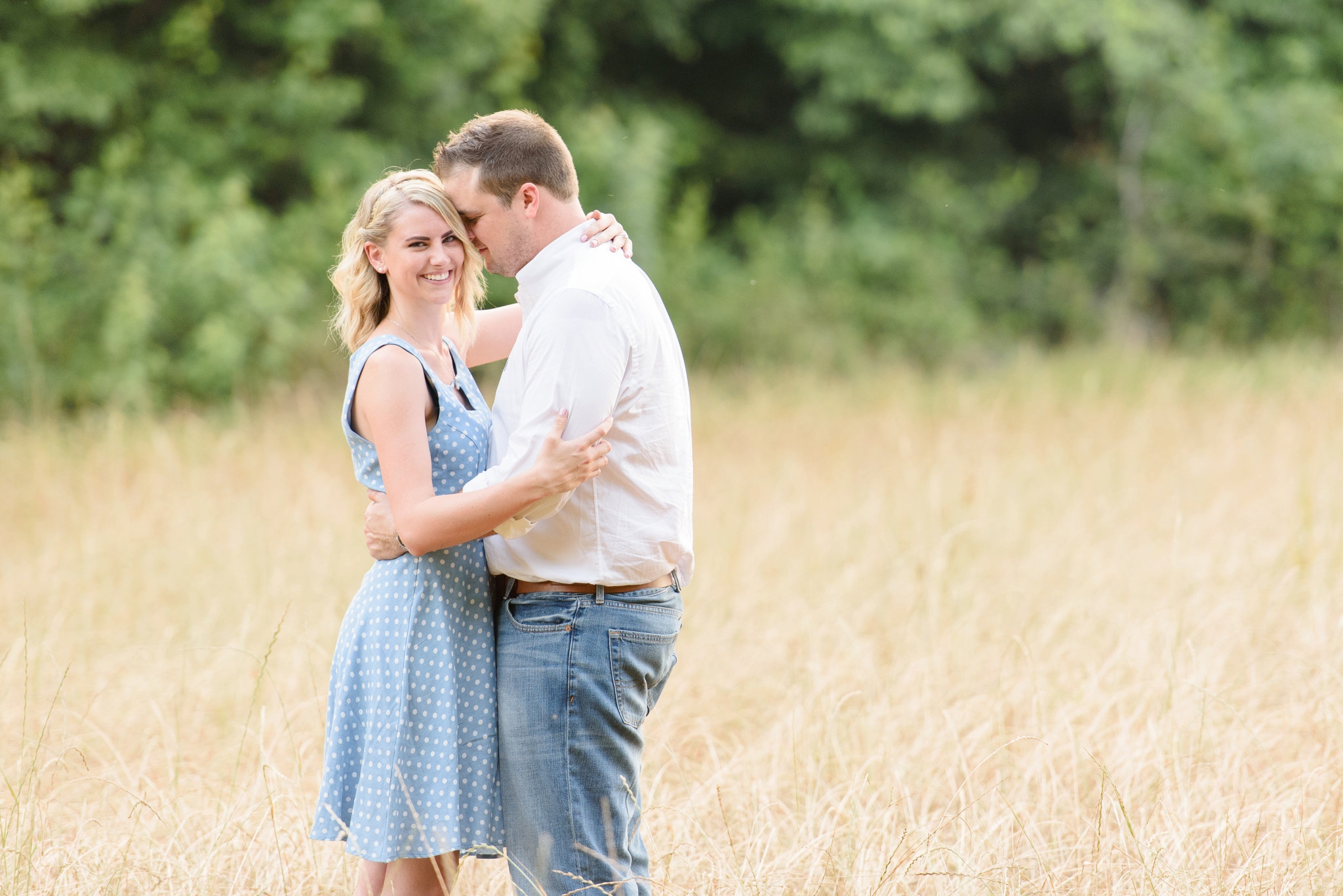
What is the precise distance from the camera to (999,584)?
4996 mm

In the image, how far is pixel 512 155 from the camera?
2281mm

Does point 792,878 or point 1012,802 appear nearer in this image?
point 792,878

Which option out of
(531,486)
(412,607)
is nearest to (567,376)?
(531,486)

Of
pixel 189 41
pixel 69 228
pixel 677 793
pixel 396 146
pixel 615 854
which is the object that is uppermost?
pixel 189 41

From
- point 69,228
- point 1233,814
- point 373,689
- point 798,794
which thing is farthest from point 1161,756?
point 69,228

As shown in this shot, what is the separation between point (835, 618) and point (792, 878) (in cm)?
181

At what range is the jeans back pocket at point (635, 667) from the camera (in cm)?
229

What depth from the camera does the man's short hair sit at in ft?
7.48

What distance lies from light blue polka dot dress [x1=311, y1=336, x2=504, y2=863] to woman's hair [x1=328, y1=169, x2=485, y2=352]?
0.13 meters

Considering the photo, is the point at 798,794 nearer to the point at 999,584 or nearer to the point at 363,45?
the point at 999,584

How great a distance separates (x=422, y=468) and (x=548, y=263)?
46 cm

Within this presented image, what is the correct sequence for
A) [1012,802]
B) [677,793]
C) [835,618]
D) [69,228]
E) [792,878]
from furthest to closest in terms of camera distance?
1. [69,228]
2. [835,618]
3. [677,793]
4. [1012,802]
5. [792,878]

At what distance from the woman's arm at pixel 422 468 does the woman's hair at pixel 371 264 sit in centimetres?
18

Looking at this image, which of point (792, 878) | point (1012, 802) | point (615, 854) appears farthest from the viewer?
point (1012, 802)
